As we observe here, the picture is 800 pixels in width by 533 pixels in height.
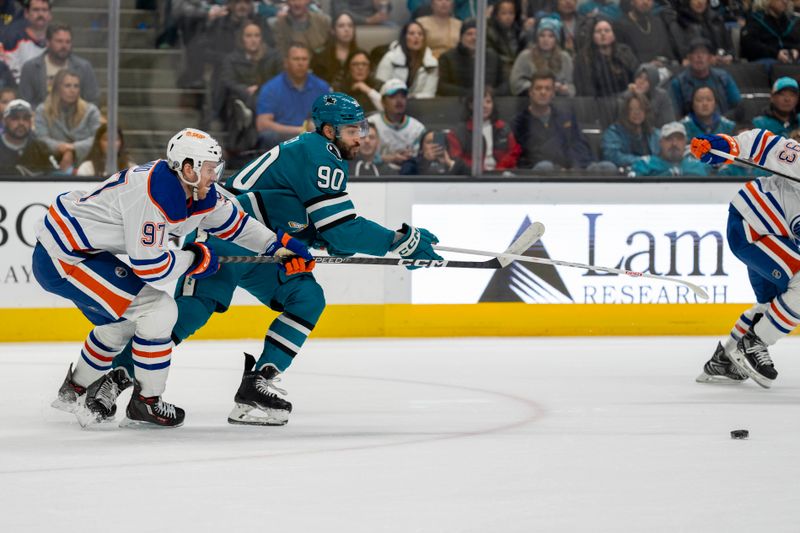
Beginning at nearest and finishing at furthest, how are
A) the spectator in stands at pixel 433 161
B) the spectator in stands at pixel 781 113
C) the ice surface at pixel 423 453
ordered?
1. the ice surface at pixel 423 453
2. the spectator in stands at pixel 433 161
3. the spectator in stands at pixel 781 113

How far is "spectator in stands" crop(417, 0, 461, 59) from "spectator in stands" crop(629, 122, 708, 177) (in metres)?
1.14

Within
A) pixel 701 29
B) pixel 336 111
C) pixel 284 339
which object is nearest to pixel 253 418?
pixel 284 339

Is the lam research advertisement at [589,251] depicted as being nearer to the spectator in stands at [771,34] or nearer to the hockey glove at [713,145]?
the spectator in stands at [771,34]

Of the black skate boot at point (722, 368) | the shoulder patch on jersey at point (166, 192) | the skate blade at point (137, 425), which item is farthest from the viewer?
the black skate boot at point (722, 368)

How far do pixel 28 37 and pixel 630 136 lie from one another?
302cm

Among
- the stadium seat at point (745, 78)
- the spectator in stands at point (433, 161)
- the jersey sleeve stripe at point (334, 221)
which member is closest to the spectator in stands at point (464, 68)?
the spectator in stands at point (433, 161)

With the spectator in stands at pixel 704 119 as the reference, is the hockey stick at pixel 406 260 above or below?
below

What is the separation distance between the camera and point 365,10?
22.3 ft

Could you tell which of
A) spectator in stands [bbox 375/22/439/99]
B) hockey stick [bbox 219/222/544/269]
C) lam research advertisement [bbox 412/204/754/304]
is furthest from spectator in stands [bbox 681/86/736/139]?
hockey stick [bbox 219/222/544/269]

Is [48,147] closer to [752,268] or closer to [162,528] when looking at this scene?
[752,268]

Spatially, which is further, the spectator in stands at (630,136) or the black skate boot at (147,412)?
the spectator in stands at (630,136)

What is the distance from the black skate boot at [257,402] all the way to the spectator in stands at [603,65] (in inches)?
128

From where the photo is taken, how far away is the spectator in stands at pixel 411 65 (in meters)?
6.83

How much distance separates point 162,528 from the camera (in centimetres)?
286
